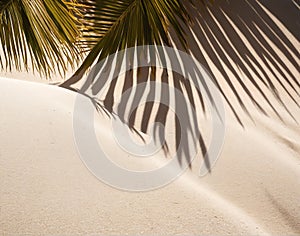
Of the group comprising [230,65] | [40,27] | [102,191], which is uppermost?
[40,27]

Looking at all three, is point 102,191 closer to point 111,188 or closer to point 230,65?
point 111,188

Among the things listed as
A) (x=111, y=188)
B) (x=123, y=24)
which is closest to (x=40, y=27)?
(x=123, y=24)

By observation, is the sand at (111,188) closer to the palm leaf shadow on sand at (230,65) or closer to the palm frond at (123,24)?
the palm leaf shadow on sand at (230,65)

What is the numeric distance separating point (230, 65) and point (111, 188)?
5.02 ft

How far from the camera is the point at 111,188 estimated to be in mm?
1678

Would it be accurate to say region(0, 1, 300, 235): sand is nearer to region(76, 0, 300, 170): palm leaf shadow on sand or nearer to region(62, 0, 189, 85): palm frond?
region(76, 0, 300, 170): palm leaf shadow on sand

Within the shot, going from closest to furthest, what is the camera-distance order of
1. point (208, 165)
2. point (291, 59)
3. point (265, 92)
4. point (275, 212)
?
point (275, 212) → point (208, 165) → point (265, 92) → point (291, 59)

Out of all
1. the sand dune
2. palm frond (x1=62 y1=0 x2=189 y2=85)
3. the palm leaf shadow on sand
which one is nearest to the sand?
the sand dune

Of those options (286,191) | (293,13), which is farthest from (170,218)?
(293,13)

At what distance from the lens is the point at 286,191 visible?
1.95m

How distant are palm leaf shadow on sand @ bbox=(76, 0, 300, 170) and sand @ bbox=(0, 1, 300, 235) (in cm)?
23

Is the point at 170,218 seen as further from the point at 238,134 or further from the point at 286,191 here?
the point at 238,134

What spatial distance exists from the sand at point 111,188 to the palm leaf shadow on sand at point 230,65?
235 mm

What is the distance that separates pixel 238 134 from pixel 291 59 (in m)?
0.91
